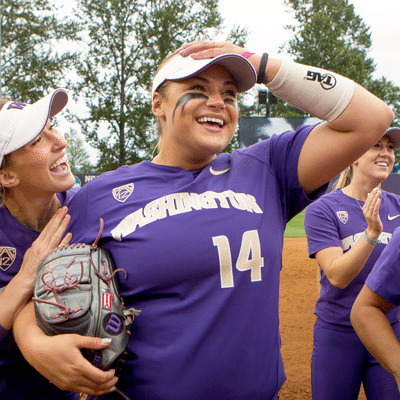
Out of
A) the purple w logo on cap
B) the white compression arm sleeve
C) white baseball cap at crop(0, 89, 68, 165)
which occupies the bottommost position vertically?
white baseball cap at crop(0, 89, 68, 165)

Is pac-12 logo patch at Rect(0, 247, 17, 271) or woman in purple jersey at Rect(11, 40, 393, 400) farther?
pac-12 logo patch at Rect(0, 247, 17, 271)

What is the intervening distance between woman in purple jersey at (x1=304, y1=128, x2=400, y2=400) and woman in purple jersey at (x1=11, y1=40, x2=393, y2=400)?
92cm

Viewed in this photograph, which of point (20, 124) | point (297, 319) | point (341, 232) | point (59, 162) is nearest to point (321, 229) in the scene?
point (341, 232)

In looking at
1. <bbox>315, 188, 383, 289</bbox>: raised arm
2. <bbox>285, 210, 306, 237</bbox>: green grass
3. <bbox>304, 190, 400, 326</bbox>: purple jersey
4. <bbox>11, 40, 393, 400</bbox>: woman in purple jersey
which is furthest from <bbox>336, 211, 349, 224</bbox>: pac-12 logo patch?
<bbox>285, 210, 306, 237</bbox>: green grass

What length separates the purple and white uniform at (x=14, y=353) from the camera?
1915 millimetres

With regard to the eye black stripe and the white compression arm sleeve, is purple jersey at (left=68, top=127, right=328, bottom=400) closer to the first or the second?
the white compression arm sleeve

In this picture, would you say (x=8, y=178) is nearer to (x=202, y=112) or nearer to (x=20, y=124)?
(x=20, y=124)

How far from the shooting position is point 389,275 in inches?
75.3

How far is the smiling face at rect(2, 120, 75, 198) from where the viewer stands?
192 cm

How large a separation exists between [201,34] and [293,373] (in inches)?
1142

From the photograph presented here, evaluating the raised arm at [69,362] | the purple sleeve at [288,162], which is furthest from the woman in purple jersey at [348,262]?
the raised arm at [69,362]

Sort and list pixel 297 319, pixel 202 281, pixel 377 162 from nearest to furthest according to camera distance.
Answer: pixel 202 281 → pixel 377 162 → pixel 297 319

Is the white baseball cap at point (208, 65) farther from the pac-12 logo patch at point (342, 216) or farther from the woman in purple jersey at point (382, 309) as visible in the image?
the pac-12 logo patch at point (342, 216)

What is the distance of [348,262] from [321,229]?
0.39m
